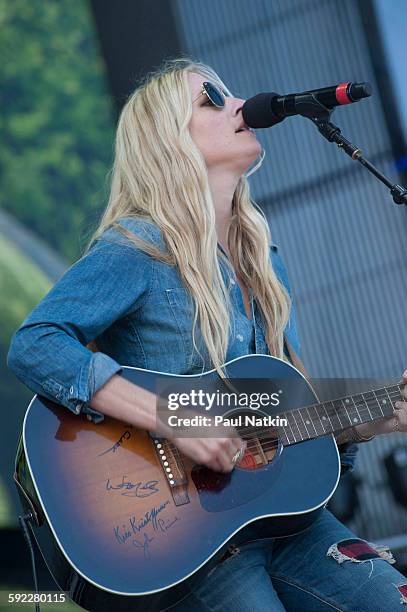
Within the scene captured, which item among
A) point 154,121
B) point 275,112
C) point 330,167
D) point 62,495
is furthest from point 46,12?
point 62,495

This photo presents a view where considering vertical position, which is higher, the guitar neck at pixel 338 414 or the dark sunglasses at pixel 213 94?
the dark sunglasses at pixel 213 94

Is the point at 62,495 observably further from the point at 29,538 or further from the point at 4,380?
the point at 4,380

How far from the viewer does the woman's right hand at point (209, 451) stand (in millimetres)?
1875

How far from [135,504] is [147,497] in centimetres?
3

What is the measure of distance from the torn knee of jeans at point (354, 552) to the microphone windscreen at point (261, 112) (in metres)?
1.08

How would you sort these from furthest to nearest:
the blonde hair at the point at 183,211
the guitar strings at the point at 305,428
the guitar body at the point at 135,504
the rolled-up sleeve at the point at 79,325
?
the blonde hair at the point at 183,211 < the guitar strings at the point at 305,428 < the rolled-up sleeve at the point at 79,325 < the guitar body at the point at 135,504

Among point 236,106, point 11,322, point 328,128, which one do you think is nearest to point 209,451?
point 328,128

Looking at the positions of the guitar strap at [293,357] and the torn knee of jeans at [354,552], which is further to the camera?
the guitar strap at [293,357]

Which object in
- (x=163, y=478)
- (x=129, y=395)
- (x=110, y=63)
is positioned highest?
(x=110, y=63)

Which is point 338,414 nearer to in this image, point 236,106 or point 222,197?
point 222,197

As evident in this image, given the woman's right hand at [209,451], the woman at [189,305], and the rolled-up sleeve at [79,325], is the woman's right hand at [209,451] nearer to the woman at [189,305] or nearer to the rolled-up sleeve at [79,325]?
the woman at [189,305]

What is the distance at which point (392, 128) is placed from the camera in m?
3.80

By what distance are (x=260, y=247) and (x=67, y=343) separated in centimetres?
78

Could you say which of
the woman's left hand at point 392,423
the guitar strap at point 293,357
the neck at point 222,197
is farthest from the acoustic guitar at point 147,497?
the neck at point 222,197
